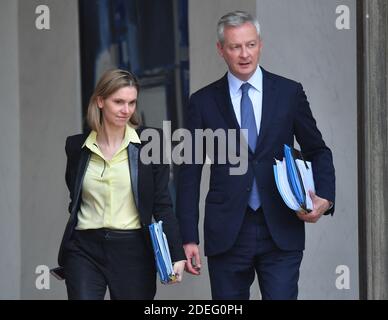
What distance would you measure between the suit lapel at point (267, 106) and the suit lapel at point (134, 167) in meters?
0.61

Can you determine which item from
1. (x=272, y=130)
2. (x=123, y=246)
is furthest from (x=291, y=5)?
(x=123, y=246)

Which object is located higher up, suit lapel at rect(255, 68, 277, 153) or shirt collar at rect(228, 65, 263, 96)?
shirt collar at rect(228, 65, 263, 96)

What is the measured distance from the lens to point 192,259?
22.1 ft

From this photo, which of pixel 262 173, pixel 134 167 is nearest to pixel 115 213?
pixel 134 167

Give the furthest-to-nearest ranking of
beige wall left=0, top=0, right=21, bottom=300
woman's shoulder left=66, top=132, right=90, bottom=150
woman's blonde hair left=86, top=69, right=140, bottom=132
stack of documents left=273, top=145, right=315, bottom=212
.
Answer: beige wall left=0, top=0, right=21, bottom=300
woman's shoulder left=66, top=132, right=90, bottom=150
woman's blonde hair left=86, top=69, right=140, bottom=132
stack of documents left=273, top=145, right=315, bottom=212

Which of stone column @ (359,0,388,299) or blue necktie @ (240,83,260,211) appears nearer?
blue necktie @ (240,83,260,211)

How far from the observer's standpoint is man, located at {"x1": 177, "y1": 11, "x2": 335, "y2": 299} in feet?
21.7

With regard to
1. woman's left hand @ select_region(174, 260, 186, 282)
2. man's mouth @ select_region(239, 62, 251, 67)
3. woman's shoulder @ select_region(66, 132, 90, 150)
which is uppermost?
man's mouth @ select_region(239, 62, 251, 67)

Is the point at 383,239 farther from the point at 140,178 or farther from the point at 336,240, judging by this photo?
the point at 140,178

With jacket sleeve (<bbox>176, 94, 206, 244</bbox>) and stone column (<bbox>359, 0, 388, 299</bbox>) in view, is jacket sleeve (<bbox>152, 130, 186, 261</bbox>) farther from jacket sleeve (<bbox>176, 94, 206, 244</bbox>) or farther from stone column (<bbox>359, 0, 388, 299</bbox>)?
stone column (<bbox>359, 0, 388, 299</bbox>)

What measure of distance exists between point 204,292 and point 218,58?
1.55 meters

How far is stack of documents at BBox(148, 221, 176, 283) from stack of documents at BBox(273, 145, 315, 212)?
2.07ft

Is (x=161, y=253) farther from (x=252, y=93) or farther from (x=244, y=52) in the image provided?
(x=244, y=52)

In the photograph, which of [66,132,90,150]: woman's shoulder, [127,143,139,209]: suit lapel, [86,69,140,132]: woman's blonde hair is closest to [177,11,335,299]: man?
[127,143,139,209]: suit lapel
